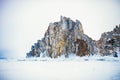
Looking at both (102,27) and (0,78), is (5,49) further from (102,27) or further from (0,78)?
(102,27)

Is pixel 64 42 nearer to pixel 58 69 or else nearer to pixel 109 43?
pixel 58 69

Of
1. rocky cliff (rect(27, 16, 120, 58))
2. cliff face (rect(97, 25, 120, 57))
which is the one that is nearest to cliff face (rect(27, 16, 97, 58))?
rocky cliff (rect(27, 16, 120, 58))

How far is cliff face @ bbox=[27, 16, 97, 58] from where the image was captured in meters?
3.48

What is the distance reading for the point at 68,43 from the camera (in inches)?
137

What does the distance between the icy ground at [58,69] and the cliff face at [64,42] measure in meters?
0.10

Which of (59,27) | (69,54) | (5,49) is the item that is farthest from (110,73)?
(5,49)

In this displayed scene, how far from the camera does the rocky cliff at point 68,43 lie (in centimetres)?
348

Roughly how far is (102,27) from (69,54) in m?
0.61

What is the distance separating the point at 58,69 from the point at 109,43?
80cm

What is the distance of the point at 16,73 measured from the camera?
3471 millimetres

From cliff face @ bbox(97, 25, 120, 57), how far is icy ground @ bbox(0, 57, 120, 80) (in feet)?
0.32

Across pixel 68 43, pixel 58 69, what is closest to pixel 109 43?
pixel 68 43
